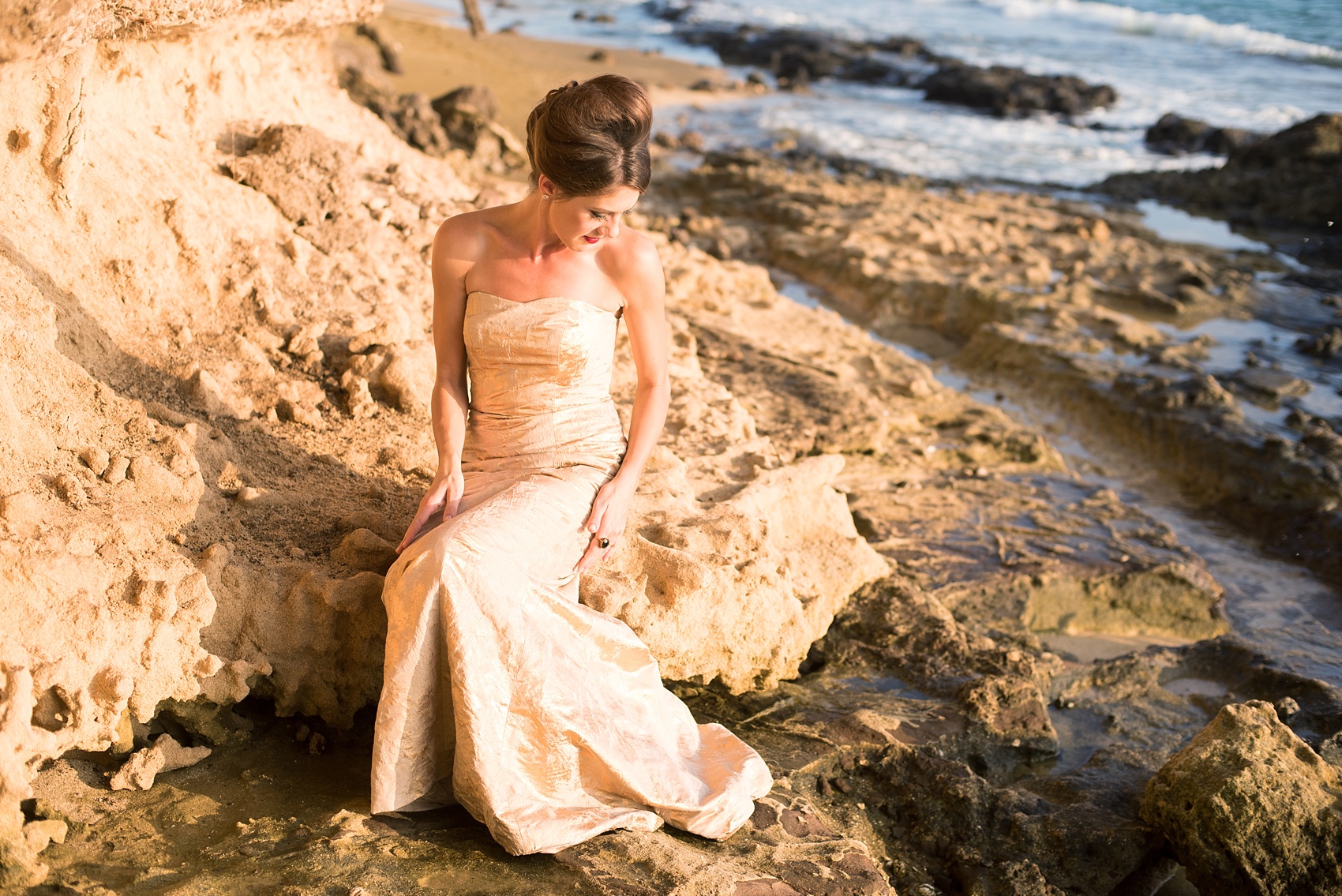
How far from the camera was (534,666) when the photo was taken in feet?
8.46

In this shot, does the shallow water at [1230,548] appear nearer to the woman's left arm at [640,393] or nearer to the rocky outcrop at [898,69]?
the woman's left arm at [640,393]

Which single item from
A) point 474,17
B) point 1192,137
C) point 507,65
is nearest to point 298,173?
point 507,65

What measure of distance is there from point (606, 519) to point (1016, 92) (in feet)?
56.2

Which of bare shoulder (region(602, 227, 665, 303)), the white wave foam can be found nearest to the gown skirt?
bare shoulder (region(602, 227, 665, 303))

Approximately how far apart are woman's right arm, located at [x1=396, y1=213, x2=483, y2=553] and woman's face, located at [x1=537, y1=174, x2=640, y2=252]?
295mm

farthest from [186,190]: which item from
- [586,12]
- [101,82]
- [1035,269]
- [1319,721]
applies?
[586,12]

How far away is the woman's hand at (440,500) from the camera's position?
2.83 meters

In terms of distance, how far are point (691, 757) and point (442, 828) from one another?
0.68 meters

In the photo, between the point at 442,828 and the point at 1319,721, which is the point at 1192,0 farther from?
the point at 442,828

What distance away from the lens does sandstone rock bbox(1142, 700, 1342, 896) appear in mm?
2936

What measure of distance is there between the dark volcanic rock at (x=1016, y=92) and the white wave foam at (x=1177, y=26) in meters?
6.68

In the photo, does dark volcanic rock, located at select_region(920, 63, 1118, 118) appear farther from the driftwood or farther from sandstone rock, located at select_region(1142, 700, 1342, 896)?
sandstone rock, located at select_region(1142, 700, 1342, 896)

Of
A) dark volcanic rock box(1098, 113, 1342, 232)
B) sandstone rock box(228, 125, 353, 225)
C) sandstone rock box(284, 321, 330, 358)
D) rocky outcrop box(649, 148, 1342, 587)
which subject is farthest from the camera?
dark volcanic rock box(1098, 113, 1342, 232)

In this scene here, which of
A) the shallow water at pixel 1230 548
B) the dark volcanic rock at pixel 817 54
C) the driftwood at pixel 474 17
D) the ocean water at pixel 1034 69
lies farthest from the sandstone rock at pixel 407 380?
the dark volcanic rock at pixel 817 54
